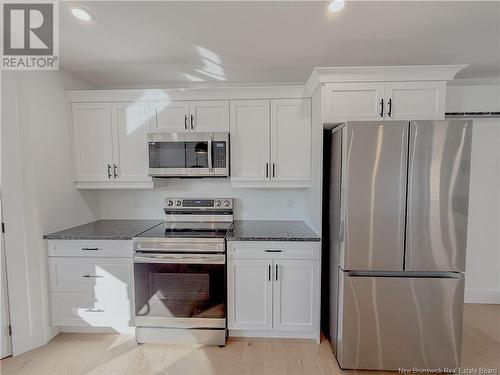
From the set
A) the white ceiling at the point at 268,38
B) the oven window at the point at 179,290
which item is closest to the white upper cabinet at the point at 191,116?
the white ceiling at the point at 268,38

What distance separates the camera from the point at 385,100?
2072mm

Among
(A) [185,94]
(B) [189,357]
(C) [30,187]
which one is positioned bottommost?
(B) [189,357]

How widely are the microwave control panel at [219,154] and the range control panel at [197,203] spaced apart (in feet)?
1.65

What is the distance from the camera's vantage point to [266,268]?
2.11 meters

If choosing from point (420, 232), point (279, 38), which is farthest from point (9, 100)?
point (420, 232)

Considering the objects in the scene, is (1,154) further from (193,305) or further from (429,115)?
(429,115)

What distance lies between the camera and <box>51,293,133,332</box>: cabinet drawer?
2203mm

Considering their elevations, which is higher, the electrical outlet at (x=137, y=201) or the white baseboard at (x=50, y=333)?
the electrical outlet at (x=137, y=201)

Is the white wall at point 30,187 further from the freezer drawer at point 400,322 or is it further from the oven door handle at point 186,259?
the freezer drawer at point 400,322

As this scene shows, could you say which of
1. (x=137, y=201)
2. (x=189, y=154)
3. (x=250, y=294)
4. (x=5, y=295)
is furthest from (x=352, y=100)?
(x=5, y=295)

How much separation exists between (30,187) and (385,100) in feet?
10.3

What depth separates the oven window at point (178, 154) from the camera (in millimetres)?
2375

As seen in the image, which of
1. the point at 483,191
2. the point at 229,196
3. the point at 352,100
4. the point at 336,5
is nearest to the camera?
the point at 336,5

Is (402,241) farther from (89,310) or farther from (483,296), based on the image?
(89,310)
